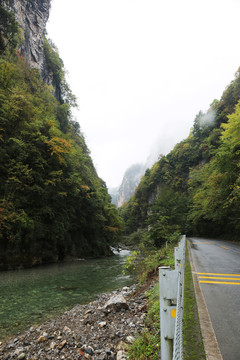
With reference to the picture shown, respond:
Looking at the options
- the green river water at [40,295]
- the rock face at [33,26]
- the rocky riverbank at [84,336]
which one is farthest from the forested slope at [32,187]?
the rocky riverbank at [84,336]

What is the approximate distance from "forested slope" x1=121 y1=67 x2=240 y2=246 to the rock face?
29524mm

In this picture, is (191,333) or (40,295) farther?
(40,295)

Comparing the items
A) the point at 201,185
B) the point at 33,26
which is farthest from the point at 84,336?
the point at 33,26

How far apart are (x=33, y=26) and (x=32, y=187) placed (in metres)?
32.3

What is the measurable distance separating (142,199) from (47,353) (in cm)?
6885

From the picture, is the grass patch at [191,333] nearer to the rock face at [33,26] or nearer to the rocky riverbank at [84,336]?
the rocky riverbank at [84,336]

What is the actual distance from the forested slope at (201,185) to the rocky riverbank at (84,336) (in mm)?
11362

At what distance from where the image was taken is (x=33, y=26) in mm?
32781

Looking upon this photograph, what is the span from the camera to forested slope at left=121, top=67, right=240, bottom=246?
16250 millimetres

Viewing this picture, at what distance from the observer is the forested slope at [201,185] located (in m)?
16.2

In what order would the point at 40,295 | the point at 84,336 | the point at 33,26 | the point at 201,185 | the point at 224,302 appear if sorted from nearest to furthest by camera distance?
the point at 224,302, the point at 84,336, the point at 40,295, the point at 33,26, the point at 201,185

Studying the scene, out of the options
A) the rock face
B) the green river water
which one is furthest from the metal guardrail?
the rock face

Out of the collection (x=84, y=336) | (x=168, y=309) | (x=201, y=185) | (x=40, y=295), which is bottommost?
(x=40, y=295)

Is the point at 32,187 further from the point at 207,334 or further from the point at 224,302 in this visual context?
the point at 207,334
